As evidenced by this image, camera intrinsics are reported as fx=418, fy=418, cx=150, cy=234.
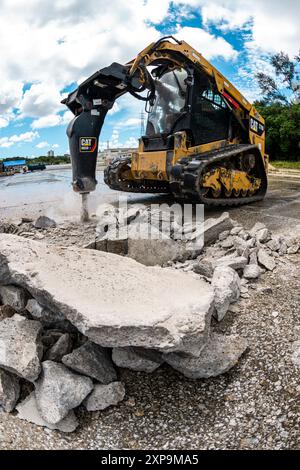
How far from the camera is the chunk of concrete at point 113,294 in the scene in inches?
95.7

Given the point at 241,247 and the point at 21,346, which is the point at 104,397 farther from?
the point at 241,247

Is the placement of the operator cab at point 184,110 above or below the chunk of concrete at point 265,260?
above

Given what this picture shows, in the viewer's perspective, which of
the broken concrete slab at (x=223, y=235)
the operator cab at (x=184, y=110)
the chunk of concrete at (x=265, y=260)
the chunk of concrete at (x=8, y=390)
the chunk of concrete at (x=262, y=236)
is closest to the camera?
the chunk of concrete at (x=8, y=390)

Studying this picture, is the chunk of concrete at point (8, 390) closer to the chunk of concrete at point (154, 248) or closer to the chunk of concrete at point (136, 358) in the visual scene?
the chunk of concrete at point (136, 358)

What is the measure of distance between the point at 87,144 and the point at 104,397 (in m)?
4.07

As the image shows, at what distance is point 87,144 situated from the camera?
→ 19.1 feet

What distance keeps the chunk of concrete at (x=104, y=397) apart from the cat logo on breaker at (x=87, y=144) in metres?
3.95

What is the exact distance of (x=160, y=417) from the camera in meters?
2.43

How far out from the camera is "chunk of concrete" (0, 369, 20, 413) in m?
2.41

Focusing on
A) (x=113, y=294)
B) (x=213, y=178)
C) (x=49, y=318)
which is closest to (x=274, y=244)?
(x=113, y=294)

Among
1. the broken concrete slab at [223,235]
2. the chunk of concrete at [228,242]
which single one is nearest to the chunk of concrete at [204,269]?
the chunk of concrete at [228,242]

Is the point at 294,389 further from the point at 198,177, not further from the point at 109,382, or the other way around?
the point at 198,177
